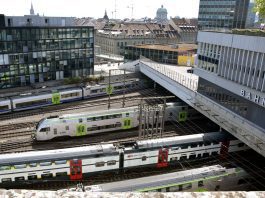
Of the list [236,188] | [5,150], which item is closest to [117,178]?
[236,188]

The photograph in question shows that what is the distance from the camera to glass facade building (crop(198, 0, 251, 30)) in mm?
103562

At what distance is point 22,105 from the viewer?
47875mm

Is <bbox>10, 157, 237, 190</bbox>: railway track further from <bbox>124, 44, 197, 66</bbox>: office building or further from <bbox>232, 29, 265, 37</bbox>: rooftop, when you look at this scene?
<bbox>124, 44, 197, 66</bbox>: office building

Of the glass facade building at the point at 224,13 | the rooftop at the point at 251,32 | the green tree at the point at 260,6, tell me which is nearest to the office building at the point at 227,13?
the glass facade building at the point at 224,13

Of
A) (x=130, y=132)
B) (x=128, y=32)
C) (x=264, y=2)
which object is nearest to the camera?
(x=264, y=2)

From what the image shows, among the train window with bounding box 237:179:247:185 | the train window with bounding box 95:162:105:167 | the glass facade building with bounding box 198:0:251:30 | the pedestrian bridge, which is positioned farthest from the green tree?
the glass facade building with bounding box 198:0:251:30

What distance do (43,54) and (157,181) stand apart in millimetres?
46010

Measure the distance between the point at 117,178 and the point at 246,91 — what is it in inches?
708

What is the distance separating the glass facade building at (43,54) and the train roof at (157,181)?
42.6 meters

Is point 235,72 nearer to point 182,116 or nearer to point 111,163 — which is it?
point 182,116

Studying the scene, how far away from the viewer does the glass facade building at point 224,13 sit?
10356 centimetres

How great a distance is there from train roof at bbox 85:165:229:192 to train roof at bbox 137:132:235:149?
16.1 feet

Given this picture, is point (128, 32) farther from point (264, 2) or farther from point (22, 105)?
point (264, 2)

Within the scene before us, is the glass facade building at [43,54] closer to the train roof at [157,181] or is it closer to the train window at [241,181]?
the train roof at [157,181]
